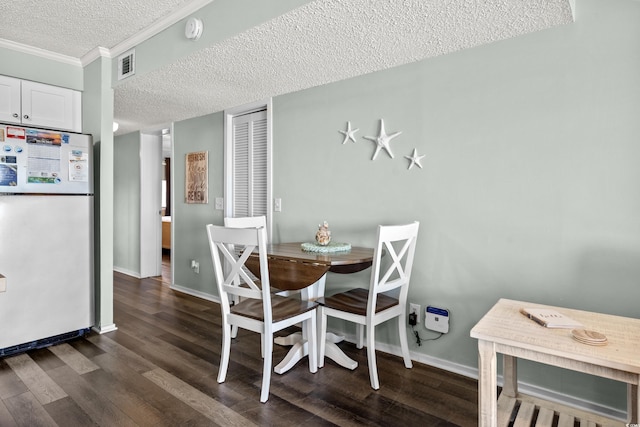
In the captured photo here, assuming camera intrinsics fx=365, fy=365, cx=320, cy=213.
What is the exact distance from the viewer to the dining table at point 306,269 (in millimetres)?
2021

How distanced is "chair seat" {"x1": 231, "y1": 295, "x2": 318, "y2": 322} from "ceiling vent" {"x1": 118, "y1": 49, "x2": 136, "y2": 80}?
76.0 inches

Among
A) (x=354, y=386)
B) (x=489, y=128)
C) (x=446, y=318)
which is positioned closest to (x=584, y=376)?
(x=446, y=318)

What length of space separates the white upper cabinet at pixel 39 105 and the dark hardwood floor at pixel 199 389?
1.71m

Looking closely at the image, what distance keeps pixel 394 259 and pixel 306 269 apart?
50 cm

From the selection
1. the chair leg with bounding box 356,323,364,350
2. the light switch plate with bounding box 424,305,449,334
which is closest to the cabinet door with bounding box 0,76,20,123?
the chair leg with bounding box 356,323,364,350

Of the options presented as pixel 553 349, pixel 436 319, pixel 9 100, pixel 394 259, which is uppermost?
pixel 9 100

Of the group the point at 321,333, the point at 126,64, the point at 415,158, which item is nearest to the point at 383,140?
the point at 415,158

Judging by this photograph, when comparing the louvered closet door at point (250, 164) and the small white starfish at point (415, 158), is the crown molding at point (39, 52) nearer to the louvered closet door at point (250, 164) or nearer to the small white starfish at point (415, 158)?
the louvered closet door at point (250, 164)

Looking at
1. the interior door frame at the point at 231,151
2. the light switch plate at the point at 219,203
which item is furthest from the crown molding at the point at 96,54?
the light switch plate at the point at 219,203

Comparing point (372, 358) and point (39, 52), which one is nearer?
point (372, 358)

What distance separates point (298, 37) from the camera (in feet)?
6.61

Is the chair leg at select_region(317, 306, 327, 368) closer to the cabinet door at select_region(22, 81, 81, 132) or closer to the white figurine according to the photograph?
the white figurine

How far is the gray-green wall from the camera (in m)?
1.73

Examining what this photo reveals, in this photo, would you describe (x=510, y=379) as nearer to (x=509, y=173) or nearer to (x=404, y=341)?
(x=404, y=341)
